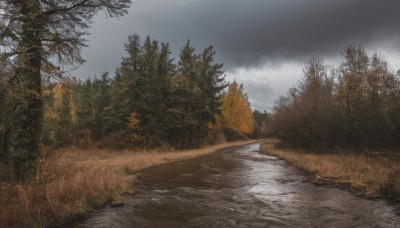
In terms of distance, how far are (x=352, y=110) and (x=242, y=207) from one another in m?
16.7

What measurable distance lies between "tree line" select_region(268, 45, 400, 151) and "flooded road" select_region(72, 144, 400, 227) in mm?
7611

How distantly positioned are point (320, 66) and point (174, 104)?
19197mm

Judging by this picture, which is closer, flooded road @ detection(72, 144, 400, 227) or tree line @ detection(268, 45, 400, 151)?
flooded road @ detection(72, 144, 400, 227)

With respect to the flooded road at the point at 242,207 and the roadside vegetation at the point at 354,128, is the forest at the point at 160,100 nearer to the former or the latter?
the roadside vegetation at the point at 354,128

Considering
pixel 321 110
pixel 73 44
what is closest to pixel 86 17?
pixel 73 44

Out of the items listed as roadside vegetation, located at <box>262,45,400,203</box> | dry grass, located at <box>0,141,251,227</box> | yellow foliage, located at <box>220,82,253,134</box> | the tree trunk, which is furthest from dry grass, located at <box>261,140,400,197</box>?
yellow foliage, located at <box>220,82,253,134</box>

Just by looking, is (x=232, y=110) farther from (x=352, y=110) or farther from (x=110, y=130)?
(x=352, y=110)

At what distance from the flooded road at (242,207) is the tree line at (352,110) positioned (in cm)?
761

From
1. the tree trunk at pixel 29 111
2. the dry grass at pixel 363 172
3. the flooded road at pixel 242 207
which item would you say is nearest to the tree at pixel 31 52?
the tree trunk at pixel 29 111

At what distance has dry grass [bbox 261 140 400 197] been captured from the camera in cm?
1388

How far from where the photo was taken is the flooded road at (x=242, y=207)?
1030 cm

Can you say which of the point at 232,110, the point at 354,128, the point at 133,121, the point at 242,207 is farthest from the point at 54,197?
the point at 232,110

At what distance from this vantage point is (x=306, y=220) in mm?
10531

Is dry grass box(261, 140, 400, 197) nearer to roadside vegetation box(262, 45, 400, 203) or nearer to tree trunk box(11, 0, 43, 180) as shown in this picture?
roadside vegetation box(262, 45, 400, 203)
